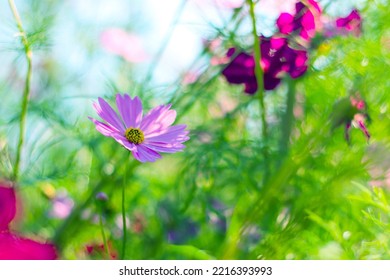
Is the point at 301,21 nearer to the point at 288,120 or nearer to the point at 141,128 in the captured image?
the point at 288,120

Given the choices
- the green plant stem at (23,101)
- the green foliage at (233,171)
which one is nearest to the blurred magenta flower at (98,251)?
the green foliage at (233,171)

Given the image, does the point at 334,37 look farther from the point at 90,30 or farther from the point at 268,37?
the point at 90,30

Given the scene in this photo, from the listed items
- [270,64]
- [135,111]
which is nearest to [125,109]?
[135,111]

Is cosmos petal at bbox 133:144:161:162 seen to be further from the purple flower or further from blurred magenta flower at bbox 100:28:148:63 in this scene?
blurred magenta flower at bbox 100:28:148:63

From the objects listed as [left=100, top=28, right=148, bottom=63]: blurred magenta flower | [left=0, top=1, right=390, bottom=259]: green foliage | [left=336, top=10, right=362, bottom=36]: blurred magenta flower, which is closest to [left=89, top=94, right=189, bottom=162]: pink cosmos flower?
[left=0, top=1, right=390, bottom=259]: green foliage

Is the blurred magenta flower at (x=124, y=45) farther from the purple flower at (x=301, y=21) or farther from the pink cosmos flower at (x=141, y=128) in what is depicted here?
the pink cosmos flower at (x=141, y=128)

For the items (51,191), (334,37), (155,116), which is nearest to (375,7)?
(334,37)

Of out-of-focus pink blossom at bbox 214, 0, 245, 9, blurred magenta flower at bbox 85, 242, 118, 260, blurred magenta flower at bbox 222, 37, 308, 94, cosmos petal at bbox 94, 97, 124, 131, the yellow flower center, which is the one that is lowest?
blurred magenta flower at bbox 85, 242, 118, 260

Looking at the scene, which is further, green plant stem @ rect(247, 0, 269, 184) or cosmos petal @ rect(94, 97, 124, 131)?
green plant stem @ rect(247, 0, 269, 184)
